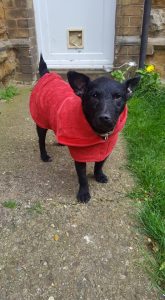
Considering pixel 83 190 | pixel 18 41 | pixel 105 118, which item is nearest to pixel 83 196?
pixel 83 190

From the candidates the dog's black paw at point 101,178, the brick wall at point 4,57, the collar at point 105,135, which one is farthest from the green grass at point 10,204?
the brick wall at point 4,57

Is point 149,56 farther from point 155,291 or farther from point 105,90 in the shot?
point 155,291

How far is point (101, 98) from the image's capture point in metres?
1.91

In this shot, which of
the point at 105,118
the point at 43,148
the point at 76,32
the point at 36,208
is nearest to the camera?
the point at 105,118

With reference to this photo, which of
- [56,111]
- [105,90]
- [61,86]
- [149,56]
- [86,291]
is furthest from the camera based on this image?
[149,56]

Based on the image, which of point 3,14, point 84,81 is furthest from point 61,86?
point 3,14

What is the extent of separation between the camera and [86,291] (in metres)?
1.73

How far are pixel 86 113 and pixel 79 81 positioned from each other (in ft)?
0.72

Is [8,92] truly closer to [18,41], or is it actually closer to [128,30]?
[18,41]

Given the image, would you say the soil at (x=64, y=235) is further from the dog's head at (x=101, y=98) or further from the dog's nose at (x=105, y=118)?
the dog's nose at (x=105, y=118)

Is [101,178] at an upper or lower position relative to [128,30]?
lower

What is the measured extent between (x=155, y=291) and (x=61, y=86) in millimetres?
1721

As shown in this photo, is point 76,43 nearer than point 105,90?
No

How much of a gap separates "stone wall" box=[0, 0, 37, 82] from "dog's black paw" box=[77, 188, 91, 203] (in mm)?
2995
